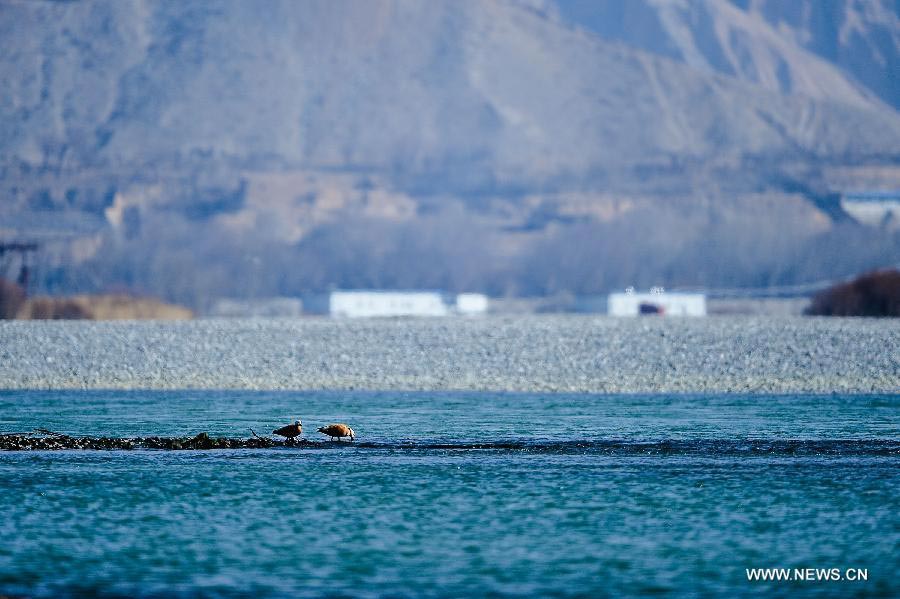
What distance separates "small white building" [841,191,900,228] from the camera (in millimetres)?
154250

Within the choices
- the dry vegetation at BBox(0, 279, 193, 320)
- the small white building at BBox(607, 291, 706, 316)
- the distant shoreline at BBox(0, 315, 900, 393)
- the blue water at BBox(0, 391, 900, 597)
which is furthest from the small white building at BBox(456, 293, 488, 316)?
the blue water at BBox(0, 391, 900, 597)

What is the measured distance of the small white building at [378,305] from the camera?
11088 cm

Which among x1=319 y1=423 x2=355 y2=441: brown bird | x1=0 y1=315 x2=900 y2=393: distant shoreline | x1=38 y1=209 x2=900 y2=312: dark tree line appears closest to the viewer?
x1=319 y1=423 x2=355 y2=441: brown bird

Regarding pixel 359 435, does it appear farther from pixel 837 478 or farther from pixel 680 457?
pixel 837 478

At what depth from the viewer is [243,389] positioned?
4831 centimetres

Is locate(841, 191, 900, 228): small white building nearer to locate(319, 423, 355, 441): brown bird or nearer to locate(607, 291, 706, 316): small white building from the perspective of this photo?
locate(607, 291, 706, 316): small white building

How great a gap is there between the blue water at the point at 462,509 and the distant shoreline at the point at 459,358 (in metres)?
11.4

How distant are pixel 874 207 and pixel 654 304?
5672cm

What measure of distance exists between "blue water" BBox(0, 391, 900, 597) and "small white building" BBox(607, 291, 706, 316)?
71.6 metres

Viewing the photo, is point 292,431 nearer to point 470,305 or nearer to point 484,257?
point 470,305

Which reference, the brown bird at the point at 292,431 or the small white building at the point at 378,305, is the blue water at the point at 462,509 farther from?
the small white building at the point at 378,305

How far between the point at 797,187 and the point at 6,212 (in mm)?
87055

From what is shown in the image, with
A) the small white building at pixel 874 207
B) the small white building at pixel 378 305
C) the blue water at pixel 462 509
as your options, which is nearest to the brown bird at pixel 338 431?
the blue water at pixel 462 509

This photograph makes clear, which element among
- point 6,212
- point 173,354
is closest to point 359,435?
point 173,354
